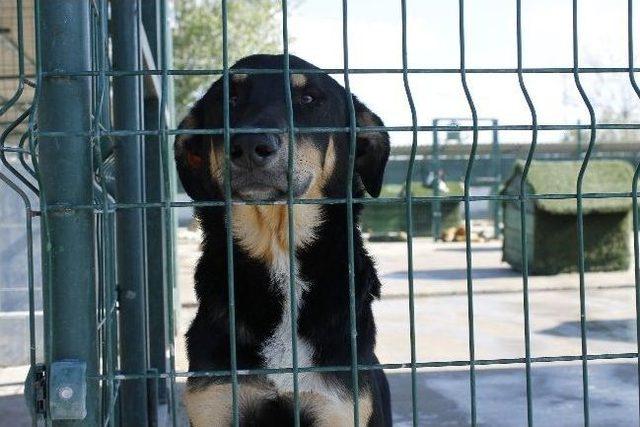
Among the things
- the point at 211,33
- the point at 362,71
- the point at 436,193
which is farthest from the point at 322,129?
the point at 211,33

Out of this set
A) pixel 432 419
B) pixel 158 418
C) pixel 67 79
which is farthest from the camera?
pixel 432 419

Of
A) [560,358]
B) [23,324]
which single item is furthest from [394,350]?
[560,358]

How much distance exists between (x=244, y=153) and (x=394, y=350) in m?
5.77

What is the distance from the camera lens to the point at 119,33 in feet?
12.7

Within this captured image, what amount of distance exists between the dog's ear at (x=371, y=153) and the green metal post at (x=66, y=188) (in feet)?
4.33

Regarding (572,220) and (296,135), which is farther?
(572,220)

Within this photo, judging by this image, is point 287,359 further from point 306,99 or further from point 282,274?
point 306,99

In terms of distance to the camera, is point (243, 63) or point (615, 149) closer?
point (243, 63)

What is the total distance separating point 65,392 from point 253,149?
0.80 meters

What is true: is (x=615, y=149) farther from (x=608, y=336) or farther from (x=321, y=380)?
(x=321, y=380)

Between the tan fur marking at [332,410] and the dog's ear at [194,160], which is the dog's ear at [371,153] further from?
the tan fur marking at [332,410]

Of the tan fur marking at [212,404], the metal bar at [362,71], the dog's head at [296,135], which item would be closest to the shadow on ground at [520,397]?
the dog's head at [296,135]

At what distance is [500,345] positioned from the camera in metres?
8.00

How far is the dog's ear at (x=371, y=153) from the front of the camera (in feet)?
10.5
